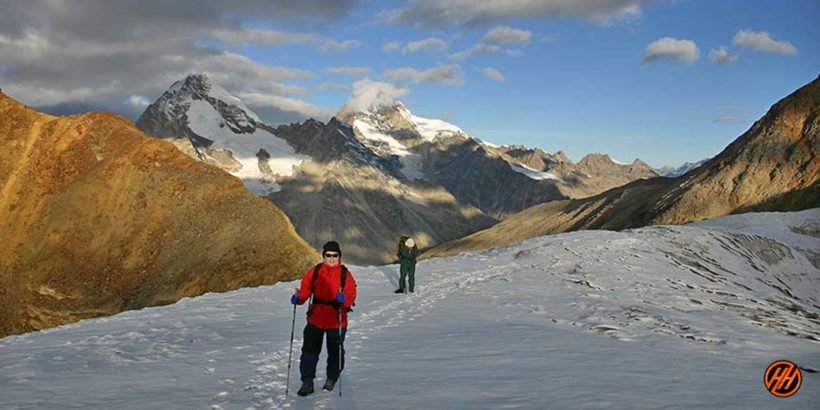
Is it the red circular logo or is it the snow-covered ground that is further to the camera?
the snow-covered ground

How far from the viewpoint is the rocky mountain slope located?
301 ft

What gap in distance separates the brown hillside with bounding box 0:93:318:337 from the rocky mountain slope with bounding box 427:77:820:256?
238 ft

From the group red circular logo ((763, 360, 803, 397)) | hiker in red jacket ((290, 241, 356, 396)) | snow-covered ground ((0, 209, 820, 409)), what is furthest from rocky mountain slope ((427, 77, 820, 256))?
hiker in red jacket ((290, 241, 356, 396))

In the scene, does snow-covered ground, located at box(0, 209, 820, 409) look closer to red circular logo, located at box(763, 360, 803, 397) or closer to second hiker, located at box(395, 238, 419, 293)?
red circular logo, located at box(763, 360, 803, 397)

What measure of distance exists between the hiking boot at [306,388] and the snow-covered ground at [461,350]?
0.22 m

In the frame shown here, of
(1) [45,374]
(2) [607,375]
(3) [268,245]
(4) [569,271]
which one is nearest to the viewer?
(2) [607,375]

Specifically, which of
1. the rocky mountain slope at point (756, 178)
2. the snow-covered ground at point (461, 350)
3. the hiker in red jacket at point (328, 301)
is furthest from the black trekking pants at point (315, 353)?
the rocky mountain slope at point (756, 178)

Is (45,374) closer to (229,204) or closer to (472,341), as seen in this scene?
(472,341)

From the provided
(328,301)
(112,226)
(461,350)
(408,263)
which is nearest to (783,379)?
(461,350)

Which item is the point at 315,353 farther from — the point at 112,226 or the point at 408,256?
the point at 112,226

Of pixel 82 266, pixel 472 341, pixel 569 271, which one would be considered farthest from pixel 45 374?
pixel 82 266

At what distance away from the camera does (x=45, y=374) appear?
1062 centimetres

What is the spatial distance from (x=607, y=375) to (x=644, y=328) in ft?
17.3

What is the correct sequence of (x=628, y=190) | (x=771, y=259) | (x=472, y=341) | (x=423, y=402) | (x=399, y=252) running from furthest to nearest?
(x=628, y=190) < (x=771, y=259) < (x=399, y=252) < (x=472, y=341) < (x=423, y=402)
